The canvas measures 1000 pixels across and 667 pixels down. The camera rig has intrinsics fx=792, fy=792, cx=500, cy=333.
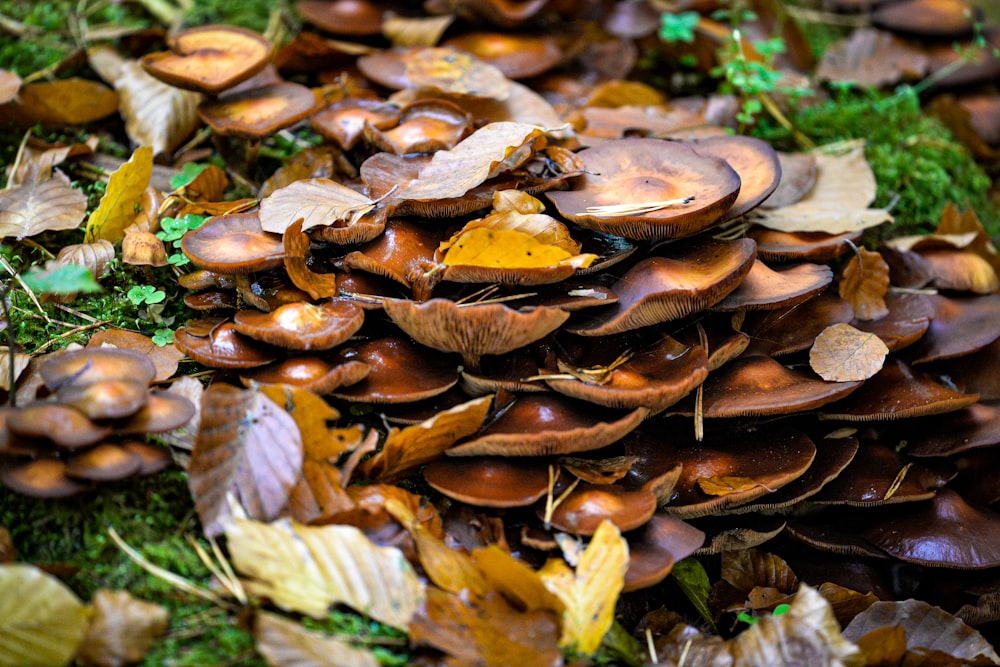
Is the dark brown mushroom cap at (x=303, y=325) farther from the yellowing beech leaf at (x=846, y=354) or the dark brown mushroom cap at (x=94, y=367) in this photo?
the yellowing beech leaf at (x=846, y=354)

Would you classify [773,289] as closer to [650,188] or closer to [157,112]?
[650,188]

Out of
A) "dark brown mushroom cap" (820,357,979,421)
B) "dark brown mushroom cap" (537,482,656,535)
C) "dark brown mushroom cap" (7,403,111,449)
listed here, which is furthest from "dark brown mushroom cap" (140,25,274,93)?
"dark brown mushroom cap" (820,357,979,421)

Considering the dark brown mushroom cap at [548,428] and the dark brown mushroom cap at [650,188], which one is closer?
the dark brown mushroom cap at [548,428]

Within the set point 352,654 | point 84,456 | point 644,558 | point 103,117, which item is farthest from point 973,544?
point 103,117

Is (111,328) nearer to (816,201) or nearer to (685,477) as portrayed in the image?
(685,477)

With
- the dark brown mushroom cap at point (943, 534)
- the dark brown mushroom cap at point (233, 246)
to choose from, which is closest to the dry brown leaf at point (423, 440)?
the dark brown mushroom cap at point (233, 246)

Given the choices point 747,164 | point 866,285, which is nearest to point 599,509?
point 747,164
